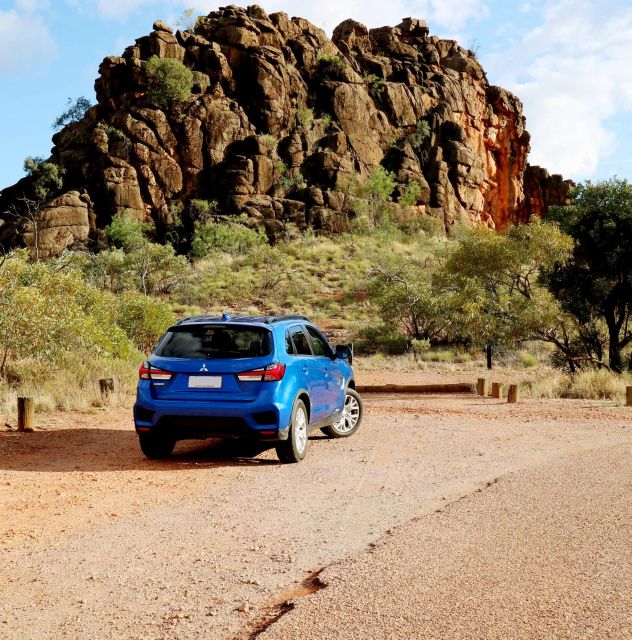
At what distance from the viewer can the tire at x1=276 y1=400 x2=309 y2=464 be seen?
29.6 feet

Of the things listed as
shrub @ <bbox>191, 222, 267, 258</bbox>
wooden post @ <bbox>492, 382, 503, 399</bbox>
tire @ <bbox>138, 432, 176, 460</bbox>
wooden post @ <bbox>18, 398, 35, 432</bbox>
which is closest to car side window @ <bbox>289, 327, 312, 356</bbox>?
tire @ <bbox>138, 432, 176, 460</bbox>

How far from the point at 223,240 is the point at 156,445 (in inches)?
1824

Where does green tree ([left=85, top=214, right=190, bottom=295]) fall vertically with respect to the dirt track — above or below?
above

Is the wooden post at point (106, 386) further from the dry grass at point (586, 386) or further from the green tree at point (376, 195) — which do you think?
the green tree at point (376, 195)

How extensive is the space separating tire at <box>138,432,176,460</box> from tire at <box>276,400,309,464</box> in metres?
1.46

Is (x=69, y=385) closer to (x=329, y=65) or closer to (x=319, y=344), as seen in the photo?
(x=319, y=344)

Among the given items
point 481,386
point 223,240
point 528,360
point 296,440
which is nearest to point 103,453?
point 296,440

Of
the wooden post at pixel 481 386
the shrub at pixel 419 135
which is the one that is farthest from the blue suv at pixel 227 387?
the shrub at pixel 419 135

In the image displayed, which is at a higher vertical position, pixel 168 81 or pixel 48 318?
pixel 168 81

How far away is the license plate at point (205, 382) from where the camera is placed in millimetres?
8836

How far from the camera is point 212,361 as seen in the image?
8914mm

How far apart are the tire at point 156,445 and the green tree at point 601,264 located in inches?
579

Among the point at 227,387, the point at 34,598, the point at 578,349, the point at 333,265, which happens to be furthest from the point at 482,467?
the point at 333,265

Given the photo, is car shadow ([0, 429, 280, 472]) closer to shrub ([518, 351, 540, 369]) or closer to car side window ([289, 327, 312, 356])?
car side window ([289, 327, 312, 356])
